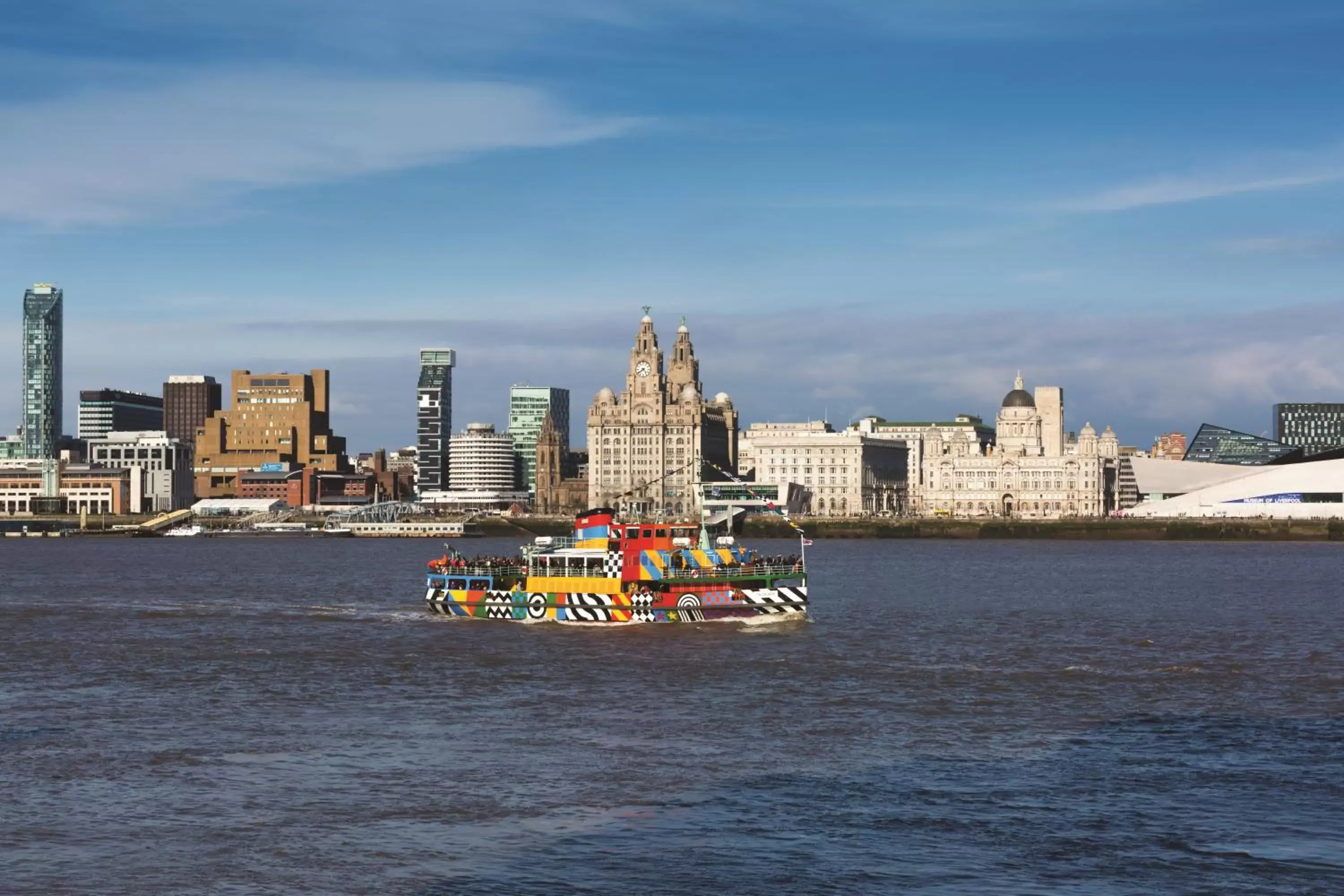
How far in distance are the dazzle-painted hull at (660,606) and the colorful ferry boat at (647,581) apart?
3 cm

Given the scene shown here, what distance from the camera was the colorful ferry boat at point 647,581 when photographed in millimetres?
70812

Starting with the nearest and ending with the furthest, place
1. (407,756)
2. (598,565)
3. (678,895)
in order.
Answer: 1. (678,895)
2. (407,756)
3. (598,565)

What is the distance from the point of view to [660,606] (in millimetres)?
70812

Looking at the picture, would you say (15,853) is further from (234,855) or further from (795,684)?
(795,684)

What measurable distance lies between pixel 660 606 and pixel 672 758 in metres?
31.8

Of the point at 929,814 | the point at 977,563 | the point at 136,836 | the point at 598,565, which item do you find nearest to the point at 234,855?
the point at 136,836

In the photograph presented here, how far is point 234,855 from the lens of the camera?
98.9 ft

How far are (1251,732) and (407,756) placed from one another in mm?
19802

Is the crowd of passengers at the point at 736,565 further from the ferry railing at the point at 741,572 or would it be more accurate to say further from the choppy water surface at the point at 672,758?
the choppy water surface at the point at 672,758

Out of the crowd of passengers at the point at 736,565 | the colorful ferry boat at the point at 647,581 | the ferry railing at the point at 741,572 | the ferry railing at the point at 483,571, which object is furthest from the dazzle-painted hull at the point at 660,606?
the ferry railing at the point at 483,571

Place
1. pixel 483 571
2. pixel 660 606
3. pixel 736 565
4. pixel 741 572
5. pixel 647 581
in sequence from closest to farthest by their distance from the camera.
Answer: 1. pixel 660 606
2. pixel 647 581
3. pixel 741 572
4. pixel 736 565
5. pixel 483 571

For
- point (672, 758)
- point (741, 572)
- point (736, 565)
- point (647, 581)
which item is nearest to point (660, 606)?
point (647, 581)

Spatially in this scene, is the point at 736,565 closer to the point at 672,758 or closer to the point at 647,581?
the point at 647,581

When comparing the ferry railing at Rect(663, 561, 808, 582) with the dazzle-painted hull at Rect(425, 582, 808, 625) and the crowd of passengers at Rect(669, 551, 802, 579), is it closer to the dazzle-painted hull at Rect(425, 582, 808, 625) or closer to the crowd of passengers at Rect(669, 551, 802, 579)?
the crowd of passengers at Rect(669, 551, 802, 579)
